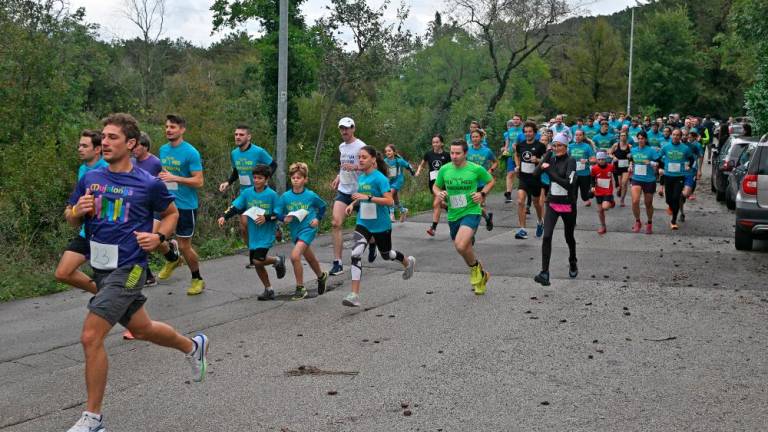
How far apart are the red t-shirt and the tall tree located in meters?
44.2

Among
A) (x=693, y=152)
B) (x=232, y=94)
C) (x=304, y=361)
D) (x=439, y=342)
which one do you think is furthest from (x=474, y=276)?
(x=232, y=94)

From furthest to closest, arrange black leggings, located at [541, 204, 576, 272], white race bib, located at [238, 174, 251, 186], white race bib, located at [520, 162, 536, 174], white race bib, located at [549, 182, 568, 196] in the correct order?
1. white race bib, located at [520, 162, 536, 174]
2. white race bib, located at [238, 174, 251, 186]
3. white race bib, located at [549, 182, 568, 196]
4. black leggings, located at [541, 204, 576, 272]

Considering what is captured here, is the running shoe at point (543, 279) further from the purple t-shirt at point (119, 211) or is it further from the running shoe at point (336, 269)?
the purple t-shirt at point (119, 211)

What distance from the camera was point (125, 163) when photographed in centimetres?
514

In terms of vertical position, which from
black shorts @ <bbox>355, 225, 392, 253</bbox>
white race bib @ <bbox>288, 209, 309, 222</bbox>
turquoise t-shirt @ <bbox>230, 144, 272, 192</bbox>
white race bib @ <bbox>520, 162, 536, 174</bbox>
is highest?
turquoise t-shirt @ <bbox>230, 144, 272, 192</bbox>

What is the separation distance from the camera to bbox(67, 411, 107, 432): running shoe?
15.3ft

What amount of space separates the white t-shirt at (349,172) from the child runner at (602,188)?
5020 millimetres

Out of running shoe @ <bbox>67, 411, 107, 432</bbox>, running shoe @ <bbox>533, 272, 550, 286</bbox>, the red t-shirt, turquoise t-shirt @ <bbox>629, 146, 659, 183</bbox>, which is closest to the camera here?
running shoe @ <bbox>67, 411, 107, 432</bbox>

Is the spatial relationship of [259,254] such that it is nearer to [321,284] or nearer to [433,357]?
[321,284]

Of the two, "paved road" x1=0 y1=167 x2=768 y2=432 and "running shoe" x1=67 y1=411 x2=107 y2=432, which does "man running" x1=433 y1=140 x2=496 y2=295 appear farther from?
"running shoe" x1=67 y1=411 x2=107 y2=432

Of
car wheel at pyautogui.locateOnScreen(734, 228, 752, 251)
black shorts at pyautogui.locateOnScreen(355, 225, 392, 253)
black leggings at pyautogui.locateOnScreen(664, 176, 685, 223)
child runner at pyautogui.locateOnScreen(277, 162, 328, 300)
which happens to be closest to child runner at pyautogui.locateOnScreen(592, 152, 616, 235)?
black leggings at pyautogui.locateOnScreen(664, 176, 685, 223)

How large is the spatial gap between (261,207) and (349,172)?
79.4 inches

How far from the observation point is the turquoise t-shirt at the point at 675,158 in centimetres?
1481

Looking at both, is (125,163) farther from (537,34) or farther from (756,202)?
(537,34)
